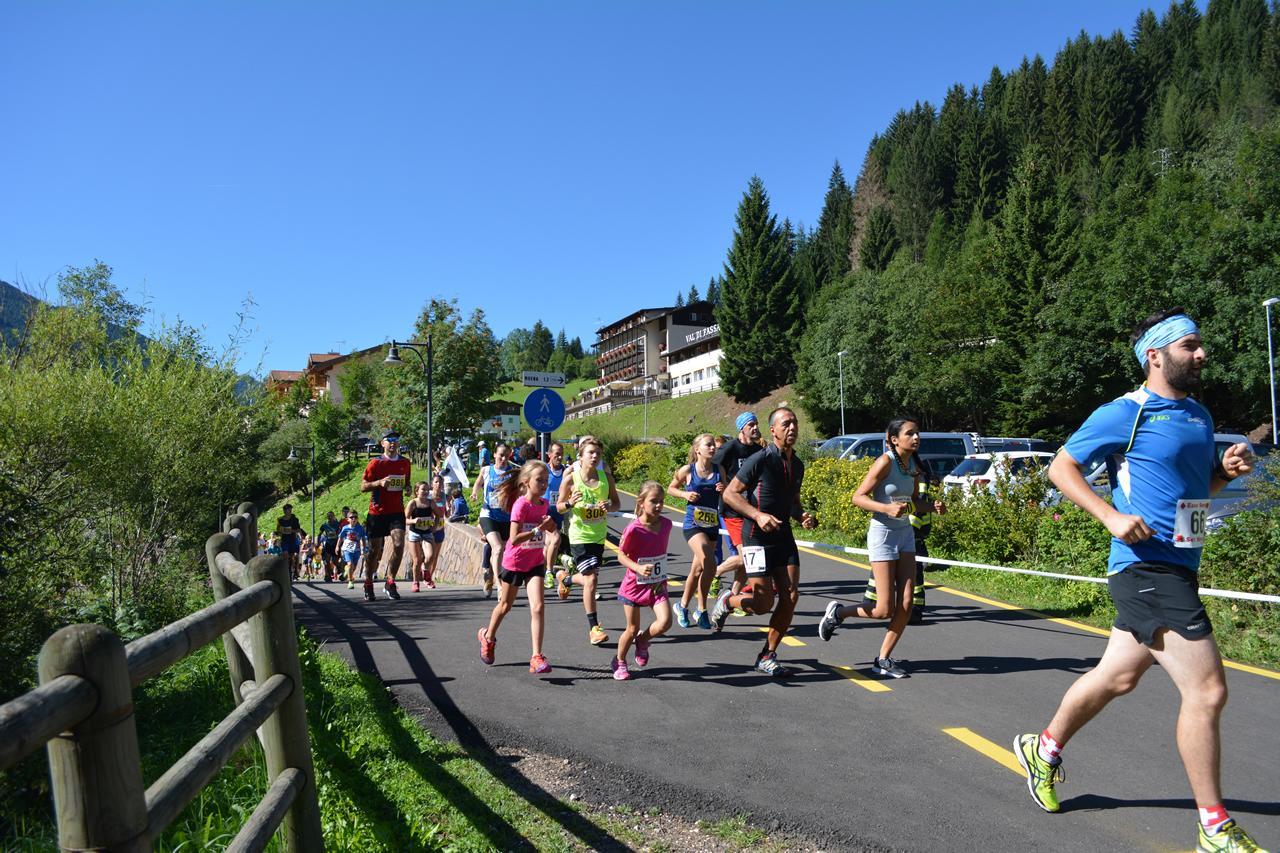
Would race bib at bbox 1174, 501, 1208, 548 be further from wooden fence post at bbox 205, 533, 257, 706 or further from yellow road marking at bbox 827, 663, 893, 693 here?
wooden fence post at bbox 205, 533, 257, 706

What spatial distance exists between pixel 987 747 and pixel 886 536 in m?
1.94

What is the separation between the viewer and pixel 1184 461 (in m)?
3.86

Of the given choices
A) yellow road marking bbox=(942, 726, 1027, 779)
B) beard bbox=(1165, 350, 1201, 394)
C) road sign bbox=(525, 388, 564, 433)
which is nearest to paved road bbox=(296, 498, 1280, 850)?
yellow road marking bbox=(942, 726, 1027, 779)

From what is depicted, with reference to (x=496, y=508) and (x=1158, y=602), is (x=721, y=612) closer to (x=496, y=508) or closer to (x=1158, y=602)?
(x=496, y=508)

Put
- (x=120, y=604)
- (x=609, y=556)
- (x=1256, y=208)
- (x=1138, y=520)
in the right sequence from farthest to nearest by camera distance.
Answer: (x=1256, y=208), (x=609, y=556), (x=120, y=604), (x=1138, y=520)

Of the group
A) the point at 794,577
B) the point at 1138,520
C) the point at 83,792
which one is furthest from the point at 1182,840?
the point at 83,792

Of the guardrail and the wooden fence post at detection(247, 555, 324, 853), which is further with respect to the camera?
the wooden fence post at detection(247, 555, 324, 853)

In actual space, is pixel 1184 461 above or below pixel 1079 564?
above

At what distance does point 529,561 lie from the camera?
7.30m

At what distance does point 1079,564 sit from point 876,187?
373 feet

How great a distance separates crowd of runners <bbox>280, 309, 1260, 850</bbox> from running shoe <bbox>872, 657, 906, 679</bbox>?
0.5 inches

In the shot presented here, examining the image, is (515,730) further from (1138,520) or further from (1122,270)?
(1122,270)

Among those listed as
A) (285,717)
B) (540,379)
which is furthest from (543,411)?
(285,717)

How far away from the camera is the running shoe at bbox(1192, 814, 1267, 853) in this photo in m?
3.52
